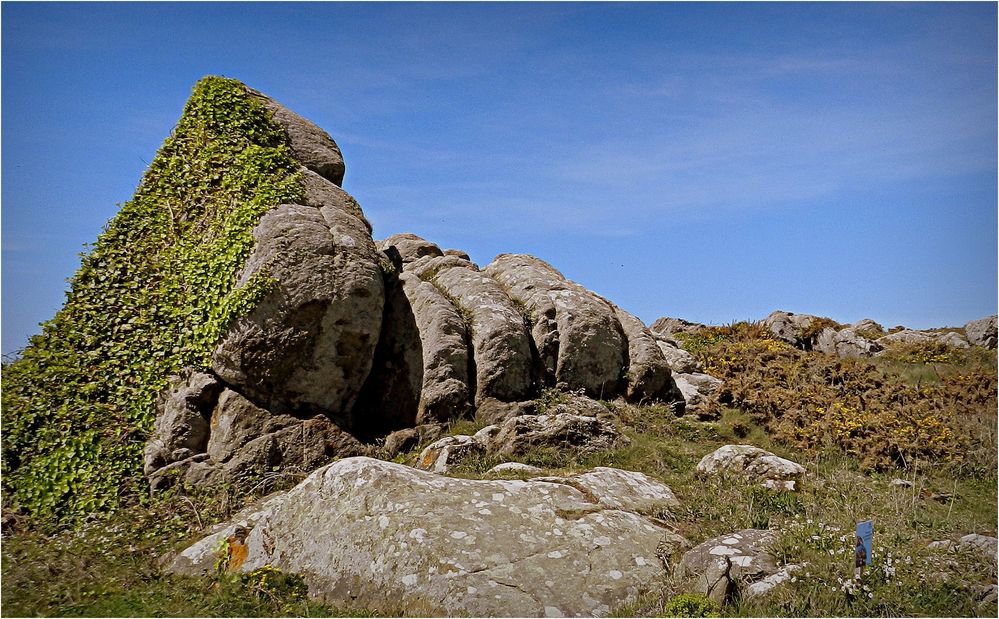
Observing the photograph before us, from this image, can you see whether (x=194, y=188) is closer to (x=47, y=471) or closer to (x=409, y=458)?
(x=47, y=471)

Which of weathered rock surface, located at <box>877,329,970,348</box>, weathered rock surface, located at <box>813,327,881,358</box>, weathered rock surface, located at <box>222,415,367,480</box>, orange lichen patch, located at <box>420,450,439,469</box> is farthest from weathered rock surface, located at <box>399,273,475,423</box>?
weathered rock surface, located at <box>877,329,970,348</box>

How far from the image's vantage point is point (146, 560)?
41.7 feet

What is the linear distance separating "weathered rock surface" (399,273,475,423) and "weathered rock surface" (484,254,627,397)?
229 centimetres

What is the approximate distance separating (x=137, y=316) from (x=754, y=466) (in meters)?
13.3

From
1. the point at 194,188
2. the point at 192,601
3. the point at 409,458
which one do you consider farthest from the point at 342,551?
the point at 194,188

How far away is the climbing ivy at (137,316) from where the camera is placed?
48.6ft

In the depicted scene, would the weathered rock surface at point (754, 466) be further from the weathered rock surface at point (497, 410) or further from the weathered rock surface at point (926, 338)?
the weathered rock surface at point (926, 338)

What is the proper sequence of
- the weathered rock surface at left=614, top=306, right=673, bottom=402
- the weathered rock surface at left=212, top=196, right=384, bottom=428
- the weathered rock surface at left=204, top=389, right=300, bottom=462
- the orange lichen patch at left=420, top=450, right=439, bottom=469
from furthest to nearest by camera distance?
the weathered rock surface at left=614, top=306, right=673, bottom=402 < the weathered rock surface at left=212, top=196, right=384, bottom=428 < the orange lichen patch at left=420, top=450, right=439, bottom=469 < the weathered rock surface at left=204, top=389, right=300, bottom=462

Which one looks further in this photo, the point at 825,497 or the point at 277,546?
the point at 825,497

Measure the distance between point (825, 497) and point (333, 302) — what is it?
10.6 metres

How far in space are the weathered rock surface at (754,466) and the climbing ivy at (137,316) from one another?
1004cm

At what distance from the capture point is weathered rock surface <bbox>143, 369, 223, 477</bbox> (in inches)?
599

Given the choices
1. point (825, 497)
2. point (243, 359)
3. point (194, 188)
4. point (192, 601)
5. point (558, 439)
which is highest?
point (194, 188)

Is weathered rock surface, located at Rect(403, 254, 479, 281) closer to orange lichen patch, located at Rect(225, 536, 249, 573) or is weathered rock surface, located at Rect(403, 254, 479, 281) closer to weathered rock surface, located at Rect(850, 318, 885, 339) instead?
Answer: orange lichen patch, located at Rect(225, 536, 249, 573)
